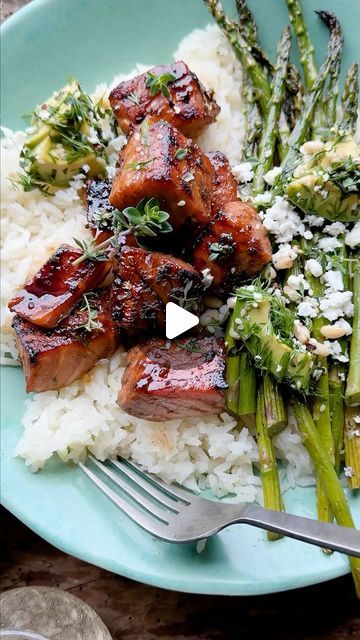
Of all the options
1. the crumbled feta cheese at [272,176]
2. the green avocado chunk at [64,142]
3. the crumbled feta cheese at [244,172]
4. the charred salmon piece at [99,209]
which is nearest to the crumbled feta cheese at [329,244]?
the crumbled feta cheese at [272,176]

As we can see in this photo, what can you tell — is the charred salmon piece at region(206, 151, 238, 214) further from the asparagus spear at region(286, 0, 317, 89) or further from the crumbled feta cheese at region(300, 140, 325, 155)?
the asparagus spear at region(286, 0, 317, 89)

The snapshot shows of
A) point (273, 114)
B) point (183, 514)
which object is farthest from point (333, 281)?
point (183, 514)

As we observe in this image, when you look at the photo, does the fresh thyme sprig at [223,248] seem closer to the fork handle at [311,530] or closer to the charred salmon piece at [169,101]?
the charred salmon piece at [169,101]

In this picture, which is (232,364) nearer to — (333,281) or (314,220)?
(333,281)

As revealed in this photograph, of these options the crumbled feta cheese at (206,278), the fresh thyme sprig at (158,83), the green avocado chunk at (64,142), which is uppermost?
the fresh thyme sprig at (158,83)

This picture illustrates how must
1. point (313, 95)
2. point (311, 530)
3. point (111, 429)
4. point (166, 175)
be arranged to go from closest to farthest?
point (311, 530)
point (166, 175)
point (111, 429)
point (313, 95)

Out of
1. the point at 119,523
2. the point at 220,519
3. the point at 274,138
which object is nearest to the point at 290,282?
the point at 274,138

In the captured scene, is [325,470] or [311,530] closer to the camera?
[311,530]

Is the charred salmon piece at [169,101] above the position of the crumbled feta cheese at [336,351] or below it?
above
